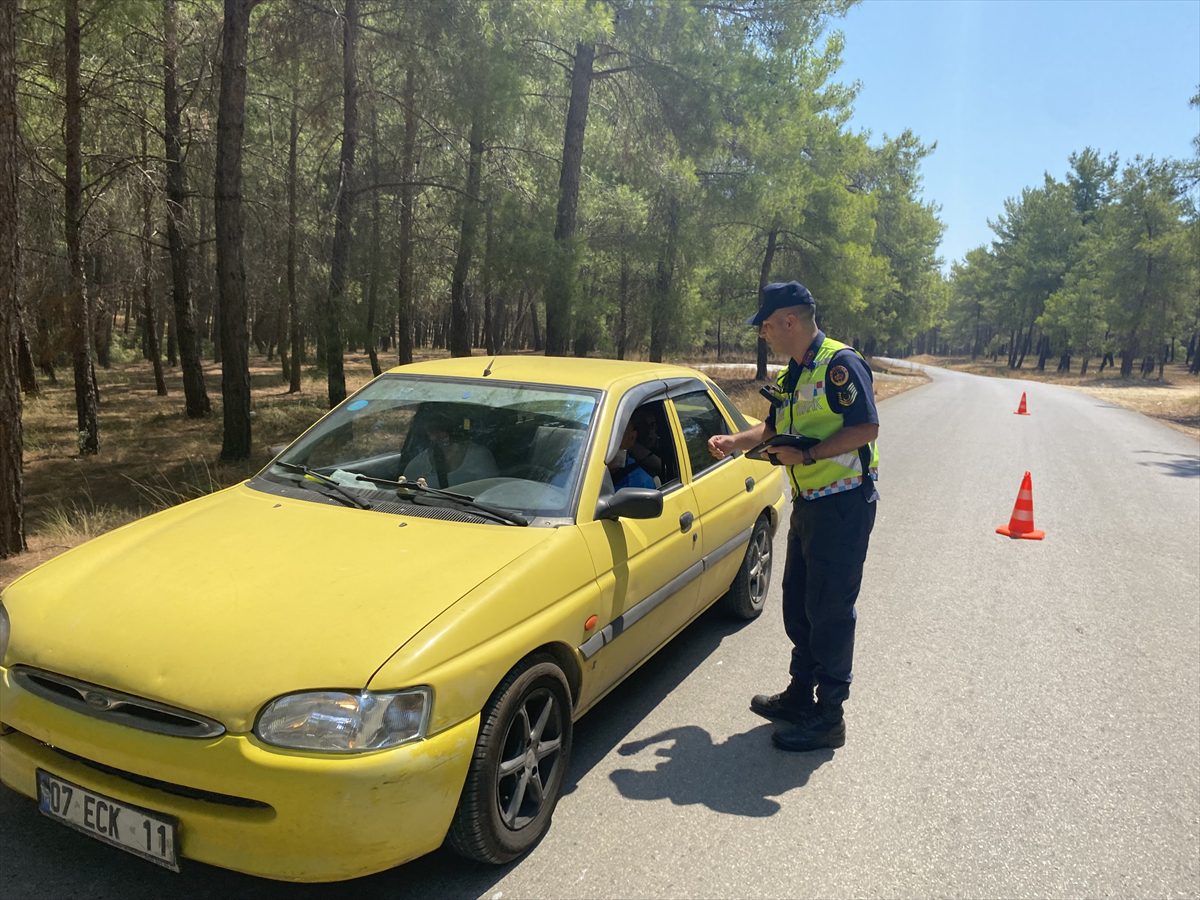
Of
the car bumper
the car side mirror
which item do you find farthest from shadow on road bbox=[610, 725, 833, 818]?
the car bumper

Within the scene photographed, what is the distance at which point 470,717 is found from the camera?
2.47 m

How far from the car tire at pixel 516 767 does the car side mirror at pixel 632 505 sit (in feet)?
2.41

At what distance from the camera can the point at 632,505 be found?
3.33m

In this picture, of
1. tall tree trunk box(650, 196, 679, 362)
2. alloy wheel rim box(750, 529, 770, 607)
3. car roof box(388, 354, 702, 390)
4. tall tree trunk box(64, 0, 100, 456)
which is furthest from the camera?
tall tree trunk box(650, 196, 679, 362)

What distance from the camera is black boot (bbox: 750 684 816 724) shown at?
152 inches

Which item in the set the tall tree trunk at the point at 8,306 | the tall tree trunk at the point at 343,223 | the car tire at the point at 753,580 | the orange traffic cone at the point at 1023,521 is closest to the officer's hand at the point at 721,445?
the car tire at the point at 753,580

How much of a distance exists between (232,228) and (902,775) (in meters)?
11.4

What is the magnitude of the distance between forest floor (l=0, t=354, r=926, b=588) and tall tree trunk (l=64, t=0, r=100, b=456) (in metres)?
0.74

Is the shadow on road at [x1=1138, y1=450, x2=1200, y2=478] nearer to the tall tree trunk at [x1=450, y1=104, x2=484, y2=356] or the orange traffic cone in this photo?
the orange traffic cone

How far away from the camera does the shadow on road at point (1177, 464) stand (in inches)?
494

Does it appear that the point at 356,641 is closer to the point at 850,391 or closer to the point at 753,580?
the point at 850,391

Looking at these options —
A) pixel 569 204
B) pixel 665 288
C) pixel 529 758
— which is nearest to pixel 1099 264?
Answer: pixel 665 288

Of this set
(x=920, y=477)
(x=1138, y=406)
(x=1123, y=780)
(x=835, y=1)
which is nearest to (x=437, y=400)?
(x=1123, y=780)

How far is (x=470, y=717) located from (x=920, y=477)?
31.6 ft
